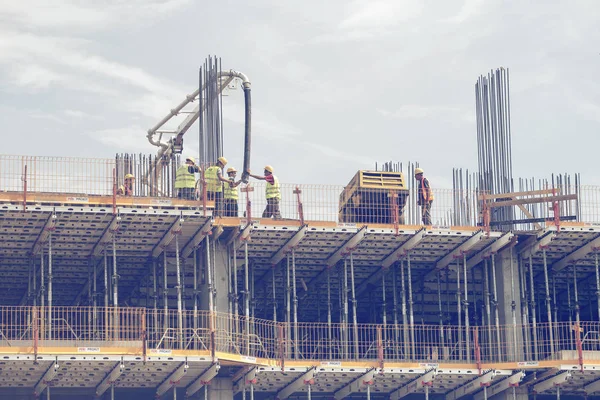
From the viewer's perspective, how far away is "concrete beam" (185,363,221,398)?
160ft

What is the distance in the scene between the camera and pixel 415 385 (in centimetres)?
5350

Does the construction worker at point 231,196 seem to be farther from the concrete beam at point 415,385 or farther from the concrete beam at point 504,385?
the concrete beam at point 504,385

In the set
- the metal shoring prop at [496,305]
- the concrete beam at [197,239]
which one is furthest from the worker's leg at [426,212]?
the concrete beam at [197,239]

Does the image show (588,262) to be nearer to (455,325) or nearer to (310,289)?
(455,325)

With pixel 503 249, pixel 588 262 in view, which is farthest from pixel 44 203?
pixel 588 262

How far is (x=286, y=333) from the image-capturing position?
53.8m

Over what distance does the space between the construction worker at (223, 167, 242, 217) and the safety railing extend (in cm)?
377

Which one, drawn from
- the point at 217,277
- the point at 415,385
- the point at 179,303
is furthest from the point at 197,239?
the point at 415,385

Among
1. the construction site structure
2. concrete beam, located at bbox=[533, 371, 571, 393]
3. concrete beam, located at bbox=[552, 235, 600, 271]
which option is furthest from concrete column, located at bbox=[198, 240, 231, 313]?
concrete beam, located at bbox=[552, 235, 600, 271]

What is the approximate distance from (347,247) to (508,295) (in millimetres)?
6638

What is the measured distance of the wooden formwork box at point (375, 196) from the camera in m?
54.3

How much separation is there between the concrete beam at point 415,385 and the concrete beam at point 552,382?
13.2ft

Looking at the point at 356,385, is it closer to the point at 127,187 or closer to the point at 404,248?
the point at 404,248

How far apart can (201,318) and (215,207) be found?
13.1 feet
